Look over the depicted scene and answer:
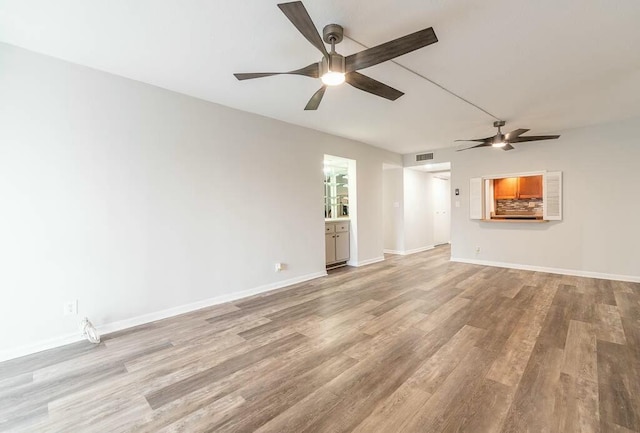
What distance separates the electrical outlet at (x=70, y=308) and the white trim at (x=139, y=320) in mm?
199

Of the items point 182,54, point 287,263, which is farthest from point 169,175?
point 287,263

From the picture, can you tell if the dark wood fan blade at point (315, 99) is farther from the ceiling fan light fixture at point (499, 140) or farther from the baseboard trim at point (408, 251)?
the baseboard trim at point (408, 251)

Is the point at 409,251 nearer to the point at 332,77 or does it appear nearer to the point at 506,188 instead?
the point at 506,188

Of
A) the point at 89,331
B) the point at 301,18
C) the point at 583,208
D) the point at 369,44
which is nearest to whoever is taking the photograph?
the point at 301,18

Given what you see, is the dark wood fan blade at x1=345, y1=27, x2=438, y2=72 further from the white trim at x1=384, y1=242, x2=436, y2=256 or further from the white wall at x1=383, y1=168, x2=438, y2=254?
the white trim at x1=384, y1=242, x2=436, y2=256

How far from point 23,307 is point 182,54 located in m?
2.67

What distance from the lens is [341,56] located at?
2072 mm

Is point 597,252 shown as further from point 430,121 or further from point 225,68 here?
point 225,68

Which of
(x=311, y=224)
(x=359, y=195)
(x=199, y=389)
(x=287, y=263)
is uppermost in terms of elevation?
(x=359, y=195)

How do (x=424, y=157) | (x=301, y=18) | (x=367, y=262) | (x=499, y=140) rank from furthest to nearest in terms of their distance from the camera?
(x=424, y=157), (x=367, y=262), (x=499, y=140), (x=301, y=18)

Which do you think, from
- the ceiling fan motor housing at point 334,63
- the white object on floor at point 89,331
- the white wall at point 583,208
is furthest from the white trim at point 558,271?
the white object on floor at point 89,331

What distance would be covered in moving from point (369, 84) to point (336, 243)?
365 cm

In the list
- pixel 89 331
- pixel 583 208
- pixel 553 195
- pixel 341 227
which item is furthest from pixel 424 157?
pixel 89 331

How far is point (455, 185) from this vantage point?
20.7 feet
